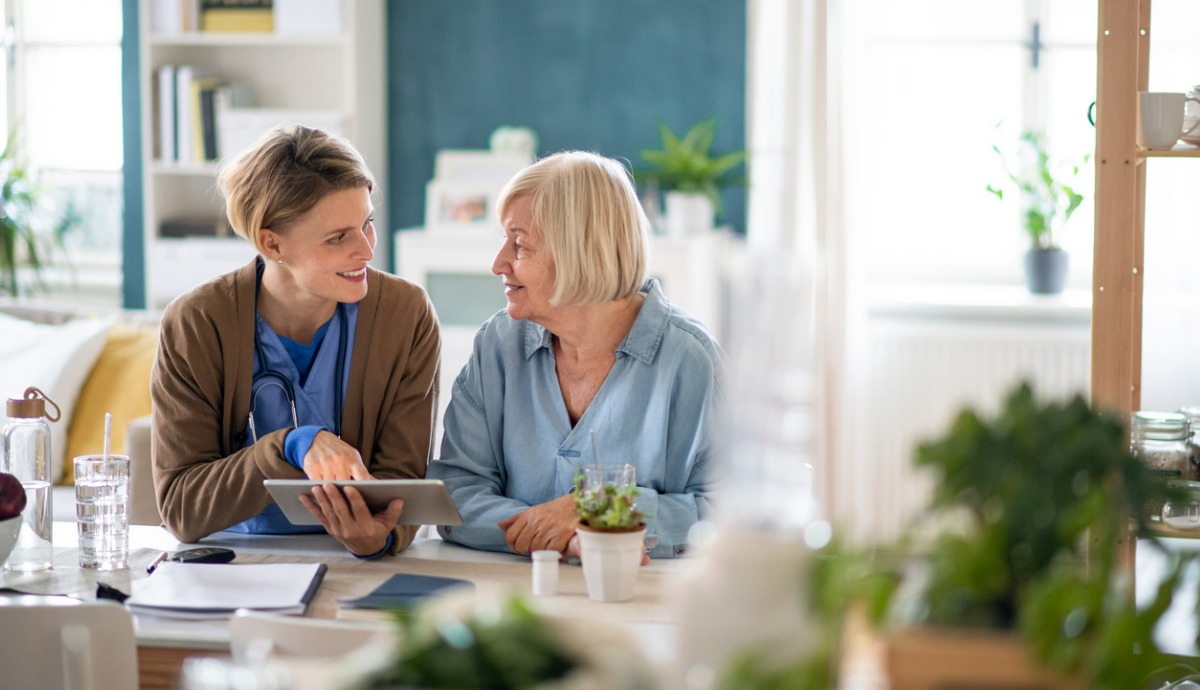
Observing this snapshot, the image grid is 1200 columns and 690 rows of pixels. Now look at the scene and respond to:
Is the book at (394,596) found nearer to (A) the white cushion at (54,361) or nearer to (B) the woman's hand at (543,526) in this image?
(B) the woman's hand at (543,526)

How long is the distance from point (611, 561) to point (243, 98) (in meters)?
3.42

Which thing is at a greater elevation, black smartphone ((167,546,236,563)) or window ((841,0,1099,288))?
window ((841,0,1099,288))

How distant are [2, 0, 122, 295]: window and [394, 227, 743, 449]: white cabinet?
5.01 feet

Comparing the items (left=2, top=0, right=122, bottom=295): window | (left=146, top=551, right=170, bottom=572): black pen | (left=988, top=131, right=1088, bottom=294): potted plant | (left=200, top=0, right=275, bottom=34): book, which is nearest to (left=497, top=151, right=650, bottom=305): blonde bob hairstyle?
(left=146, top=551, right=170, bottom=572): black pen

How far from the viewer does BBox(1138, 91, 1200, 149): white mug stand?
7.02ft

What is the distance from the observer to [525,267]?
2.21m

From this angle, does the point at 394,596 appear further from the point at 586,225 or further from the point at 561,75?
the point at 561,75

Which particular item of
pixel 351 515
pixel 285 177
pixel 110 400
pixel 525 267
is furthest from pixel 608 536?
pixel 110 400

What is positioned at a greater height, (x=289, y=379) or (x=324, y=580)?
(x=289, y=379)

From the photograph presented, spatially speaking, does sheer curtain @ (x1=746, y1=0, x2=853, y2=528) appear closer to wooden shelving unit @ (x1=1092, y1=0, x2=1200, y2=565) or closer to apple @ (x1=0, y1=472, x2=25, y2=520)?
wooden shelving unit @ (x1=1092, y1=0, x2=1200, y2=565)

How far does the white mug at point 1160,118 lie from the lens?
2.14 m

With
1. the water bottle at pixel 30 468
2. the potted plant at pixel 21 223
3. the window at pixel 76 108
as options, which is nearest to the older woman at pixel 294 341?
the water bottle at pixel 30 468

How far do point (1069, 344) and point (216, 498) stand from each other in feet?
9.72

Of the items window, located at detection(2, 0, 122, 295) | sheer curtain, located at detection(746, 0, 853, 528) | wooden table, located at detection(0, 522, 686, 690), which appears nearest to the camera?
wooden table, located at detection(0, 522, 686, 690)
